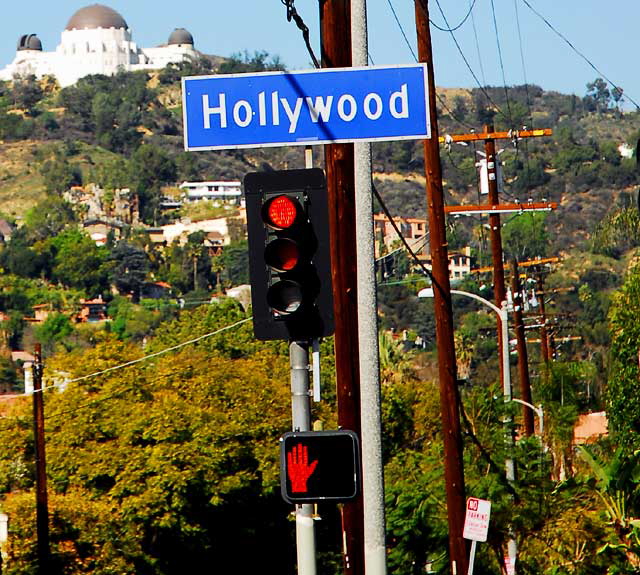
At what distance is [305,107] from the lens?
464 inches

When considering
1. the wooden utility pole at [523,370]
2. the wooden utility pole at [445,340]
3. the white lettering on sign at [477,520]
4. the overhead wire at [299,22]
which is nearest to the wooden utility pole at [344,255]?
the overhead wire at [299,22]

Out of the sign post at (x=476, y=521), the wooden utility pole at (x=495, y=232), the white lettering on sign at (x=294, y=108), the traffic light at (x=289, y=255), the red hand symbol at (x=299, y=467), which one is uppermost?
the wooden utility pole at (x=495, y=232)

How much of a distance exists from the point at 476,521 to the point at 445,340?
2.74 m

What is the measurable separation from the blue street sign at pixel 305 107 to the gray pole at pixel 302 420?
5.30 feet

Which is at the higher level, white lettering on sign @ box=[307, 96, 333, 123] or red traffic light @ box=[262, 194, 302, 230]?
white lettering on sign @ box=[307, 96, 333, 123]

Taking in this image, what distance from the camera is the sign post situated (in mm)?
22703

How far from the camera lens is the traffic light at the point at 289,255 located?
11219 millimetres

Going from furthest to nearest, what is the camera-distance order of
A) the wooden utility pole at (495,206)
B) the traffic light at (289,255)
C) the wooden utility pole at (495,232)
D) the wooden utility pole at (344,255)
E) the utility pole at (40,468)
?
the wooden utility pole at (495,232), the wooden utility pole at (495,206), the utility pole at (40,468), the wooden utility pole at (344,255), the traffic light at (289,255)

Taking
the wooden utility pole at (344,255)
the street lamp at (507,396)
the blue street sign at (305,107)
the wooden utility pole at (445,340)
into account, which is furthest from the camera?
the street lamp at (507,396)

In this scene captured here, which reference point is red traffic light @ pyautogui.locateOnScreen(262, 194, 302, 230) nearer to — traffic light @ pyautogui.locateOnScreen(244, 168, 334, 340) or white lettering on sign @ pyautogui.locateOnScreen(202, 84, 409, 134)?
traffic light @ pyautogui.locateOnScreen(244, 168, 334, 340)

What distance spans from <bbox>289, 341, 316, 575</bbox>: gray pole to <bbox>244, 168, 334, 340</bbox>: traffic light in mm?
283

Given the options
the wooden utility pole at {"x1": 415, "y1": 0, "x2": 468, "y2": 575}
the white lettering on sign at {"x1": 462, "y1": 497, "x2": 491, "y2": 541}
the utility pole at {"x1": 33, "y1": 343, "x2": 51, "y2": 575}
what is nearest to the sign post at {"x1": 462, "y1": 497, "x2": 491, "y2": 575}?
the white lettering on sign at {"x1": 462, "y1": 497, "x2": 491, "y2": 541}

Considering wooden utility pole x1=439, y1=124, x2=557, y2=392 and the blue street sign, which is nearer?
the blue street sign

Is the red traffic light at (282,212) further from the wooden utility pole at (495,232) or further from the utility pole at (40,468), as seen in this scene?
the wooden utility pole at (495,232)
